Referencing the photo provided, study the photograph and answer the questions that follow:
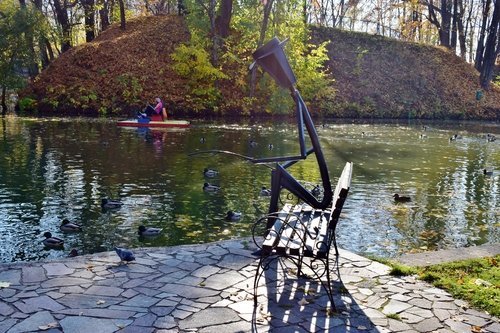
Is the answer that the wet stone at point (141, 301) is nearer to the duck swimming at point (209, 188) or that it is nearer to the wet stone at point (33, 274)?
the wet stone at point (33, 274)

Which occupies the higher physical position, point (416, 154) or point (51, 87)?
point (51, 87)

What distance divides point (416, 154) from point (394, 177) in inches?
215

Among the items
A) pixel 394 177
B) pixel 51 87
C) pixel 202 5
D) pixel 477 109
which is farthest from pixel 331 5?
pixel 394 177

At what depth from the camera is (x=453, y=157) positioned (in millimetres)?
18328

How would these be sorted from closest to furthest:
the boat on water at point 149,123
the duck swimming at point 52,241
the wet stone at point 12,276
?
the wet stone at point 12,276 < the duck swimming at point 52,241 < the boat on water at point 149,123

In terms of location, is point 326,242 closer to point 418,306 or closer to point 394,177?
point 418,306

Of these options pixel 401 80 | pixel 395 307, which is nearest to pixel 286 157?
pixel 395 307

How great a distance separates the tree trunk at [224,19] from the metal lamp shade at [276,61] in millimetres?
30005

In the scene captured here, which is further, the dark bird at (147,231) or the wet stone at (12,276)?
the dark bird at (147,231)

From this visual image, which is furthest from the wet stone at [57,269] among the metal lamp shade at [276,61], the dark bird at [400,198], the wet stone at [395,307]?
the dark bird at [400,198]

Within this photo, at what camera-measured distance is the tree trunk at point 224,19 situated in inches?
1407

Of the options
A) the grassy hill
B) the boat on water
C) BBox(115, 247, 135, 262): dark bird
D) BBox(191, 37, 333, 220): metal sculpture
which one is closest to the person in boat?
the boat on water

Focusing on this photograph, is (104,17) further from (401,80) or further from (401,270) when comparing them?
(401,270)

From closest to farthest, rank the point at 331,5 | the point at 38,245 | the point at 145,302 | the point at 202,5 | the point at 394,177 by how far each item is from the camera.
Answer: the point at 145,302, the point at 38,245, the point at 394,177, the point at 202,5, the point at 331,5
